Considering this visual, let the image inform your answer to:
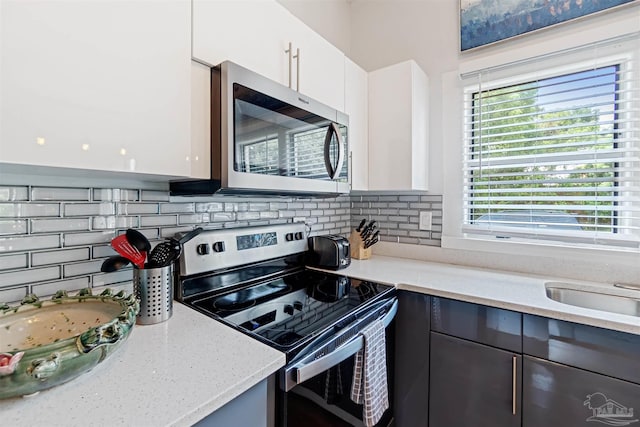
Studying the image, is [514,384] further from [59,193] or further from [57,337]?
[59,193]

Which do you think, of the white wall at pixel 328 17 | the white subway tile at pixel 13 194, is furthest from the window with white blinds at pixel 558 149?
the white subway tile at pixel 13 194

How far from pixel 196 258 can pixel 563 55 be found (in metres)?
1.99

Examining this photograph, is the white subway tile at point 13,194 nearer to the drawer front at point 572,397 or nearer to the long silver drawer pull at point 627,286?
the drawer front at point 572,397

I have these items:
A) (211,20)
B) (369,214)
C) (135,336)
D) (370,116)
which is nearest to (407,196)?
(369,214)

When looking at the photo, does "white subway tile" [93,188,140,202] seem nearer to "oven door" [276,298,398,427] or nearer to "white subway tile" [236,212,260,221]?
"white subway tile" [236,212,260,221]

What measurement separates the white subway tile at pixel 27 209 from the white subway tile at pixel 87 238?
8cm

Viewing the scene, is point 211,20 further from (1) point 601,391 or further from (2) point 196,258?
(1) point 601,391

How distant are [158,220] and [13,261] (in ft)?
1.33

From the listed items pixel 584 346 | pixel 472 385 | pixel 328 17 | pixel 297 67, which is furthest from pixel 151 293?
pixel 328 17

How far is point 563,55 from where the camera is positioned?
148 centimetres

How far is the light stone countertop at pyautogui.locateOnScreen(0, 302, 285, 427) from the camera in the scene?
1.65ft

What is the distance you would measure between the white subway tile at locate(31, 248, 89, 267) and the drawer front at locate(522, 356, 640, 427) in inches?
62.9

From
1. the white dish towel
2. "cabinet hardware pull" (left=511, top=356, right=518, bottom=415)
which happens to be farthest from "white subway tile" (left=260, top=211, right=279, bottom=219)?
"cabinet hardware pull" (left=511, top=356, right=518, bottom=415)

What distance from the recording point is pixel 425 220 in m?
1.89
